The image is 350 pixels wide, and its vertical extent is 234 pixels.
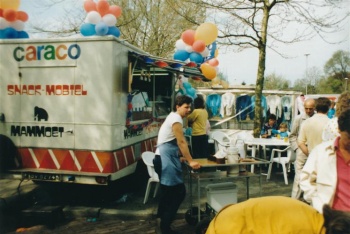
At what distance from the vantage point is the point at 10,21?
6.41 metres

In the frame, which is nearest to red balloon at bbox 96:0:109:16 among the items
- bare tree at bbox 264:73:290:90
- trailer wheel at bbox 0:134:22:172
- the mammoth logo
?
the mammoth logo

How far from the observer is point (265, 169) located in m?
9.00

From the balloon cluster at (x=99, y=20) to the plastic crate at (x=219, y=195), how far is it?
3.21 metres

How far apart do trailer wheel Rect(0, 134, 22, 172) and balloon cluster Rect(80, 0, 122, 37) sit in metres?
2.25

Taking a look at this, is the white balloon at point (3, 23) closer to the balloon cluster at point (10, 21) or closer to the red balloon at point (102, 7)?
the balloon cluster at point (10, 21)

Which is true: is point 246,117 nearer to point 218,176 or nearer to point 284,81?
point 218,176

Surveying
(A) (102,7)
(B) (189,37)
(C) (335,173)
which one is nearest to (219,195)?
(C) (335,173)

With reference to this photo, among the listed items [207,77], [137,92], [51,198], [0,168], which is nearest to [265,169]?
[207,77]

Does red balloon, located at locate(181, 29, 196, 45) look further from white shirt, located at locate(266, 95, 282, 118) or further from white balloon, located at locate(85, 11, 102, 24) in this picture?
white shirt, located at locate(266, 95, 282, 118)

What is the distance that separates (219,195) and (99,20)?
3.76 metres

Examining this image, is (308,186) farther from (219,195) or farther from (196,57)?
(196,57)

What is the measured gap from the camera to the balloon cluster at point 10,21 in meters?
6.35

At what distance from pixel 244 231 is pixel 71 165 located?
4003 millimetres

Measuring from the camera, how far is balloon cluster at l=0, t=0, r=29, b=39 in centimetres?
635
